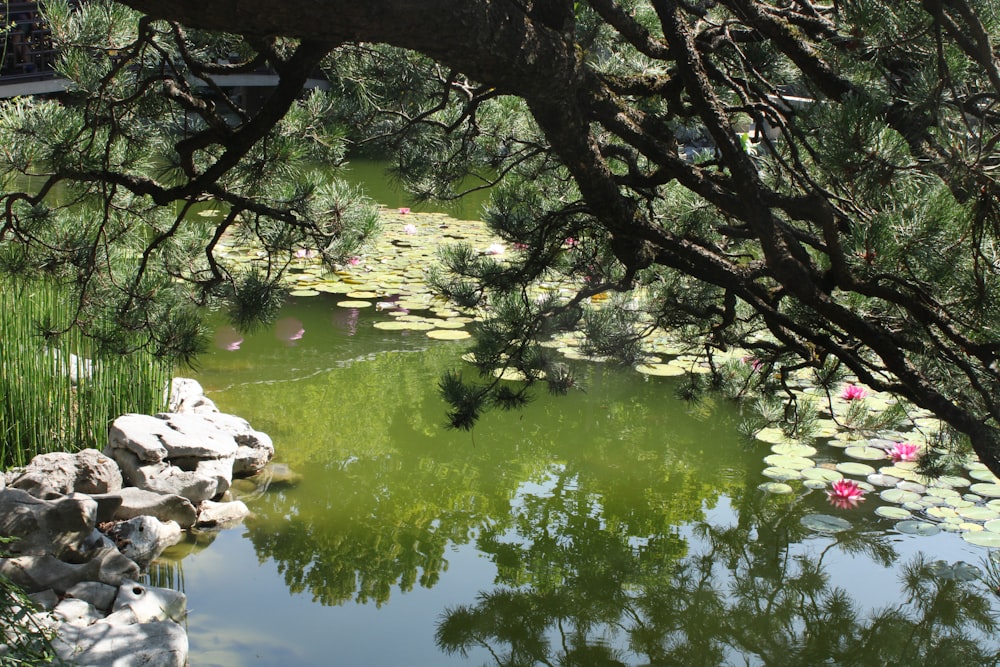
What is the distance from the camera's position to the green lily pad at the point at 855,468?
3.57 m

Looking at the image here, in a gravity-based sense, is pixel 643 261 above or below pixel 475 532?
above

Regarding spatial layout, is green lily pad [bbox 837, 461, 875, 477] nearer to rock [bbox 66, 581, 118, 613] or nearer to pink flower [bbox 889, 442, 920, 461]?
pink flower [bbox 889, 442, 920, 461]

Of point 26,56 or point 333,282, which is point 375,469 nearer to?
point 333,282

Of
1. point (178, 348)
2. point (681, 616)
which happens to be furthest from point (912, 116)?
point (681, 616)

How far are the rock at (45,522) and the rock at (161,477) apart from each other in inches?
17.2

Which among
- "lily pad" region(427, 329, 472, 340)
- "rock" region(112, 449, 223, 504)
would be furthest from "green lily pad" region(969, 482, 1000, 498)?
"rock" region(112, 449, 223, 504)

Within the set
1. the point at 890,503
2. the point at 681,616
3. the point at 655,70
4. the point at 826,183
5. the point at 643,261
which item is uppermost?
the point at 655,70

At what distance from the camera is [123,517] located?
2982 mm

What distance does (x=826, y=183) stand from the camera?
5.97ft

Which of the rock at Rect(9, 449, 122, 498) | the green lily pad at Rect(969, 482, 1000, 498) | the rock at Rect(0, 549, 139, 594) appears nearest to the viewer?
the rock at Rect(0, 549, 139, 594)

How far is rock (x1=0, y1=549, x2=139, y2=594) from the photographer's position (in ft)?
7.97

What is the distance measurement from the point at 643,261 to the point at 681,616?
1429mm

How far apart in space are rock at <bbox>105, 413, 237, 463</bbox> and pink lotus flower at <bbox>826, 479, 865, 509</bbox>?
2.18 meters

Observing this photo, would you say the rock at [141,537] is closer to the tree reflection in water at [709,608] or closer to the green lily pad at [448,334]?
the tree reflection in water at [709,608]
